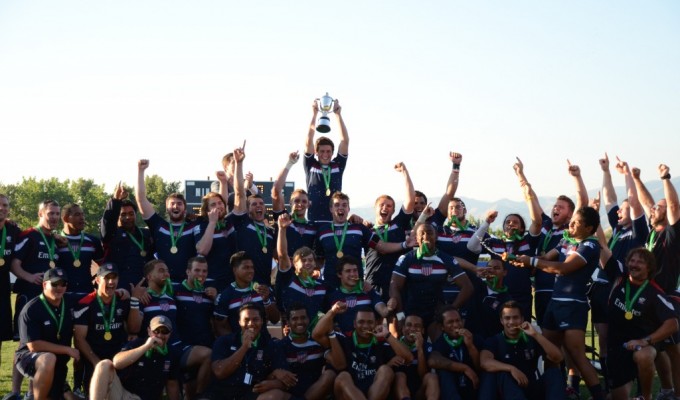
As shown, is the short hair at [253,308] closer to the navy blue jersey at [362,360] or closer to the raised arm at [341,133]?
the navy blue jersey at [362,360]

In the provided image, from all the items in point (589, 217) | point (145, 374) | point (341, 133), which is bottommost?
point (145, 374)

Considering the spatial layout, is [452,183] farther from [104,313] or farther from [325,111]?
[104,313]

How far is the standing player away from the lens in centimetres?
875

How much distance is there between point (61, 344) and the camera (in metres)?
7.84

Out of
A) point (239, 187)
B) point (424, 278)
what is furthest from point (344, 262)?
point (239, 187)

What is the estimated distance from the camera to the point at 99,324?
7879mm

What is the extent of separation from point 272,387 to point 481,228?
309 cm

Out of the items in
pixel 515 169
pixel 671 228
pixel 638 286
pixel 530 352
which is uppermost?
pixel 515 169

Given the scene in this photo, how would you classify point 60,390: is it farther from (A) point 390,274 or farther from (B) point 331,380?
(A) point 390,274

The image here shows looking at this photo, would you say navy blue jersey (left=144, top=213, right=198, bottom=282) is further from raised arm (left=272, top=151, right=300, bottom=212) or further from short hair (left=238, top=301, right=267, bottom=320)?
short hair (left=238, top=301, right=267, bottom=320)

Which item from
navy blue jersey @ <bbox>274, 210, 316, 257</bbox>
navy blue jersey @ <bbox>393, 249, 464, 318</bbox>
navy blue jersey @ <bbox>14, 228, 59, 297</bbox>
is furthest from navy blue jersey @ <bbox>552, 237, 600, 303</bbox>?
navy blue jersey @ <bbox>14, 228, 59, 297</bbox>

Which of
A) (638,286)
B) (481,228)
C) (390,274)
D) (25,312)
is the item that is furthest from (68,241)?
(638,286)

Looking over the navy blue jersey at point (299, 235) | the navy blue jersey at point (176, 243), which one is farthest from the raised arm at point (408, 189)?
the navy blue jersey at point (176, 243)

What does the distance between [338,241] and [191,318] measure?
6.18 ft
